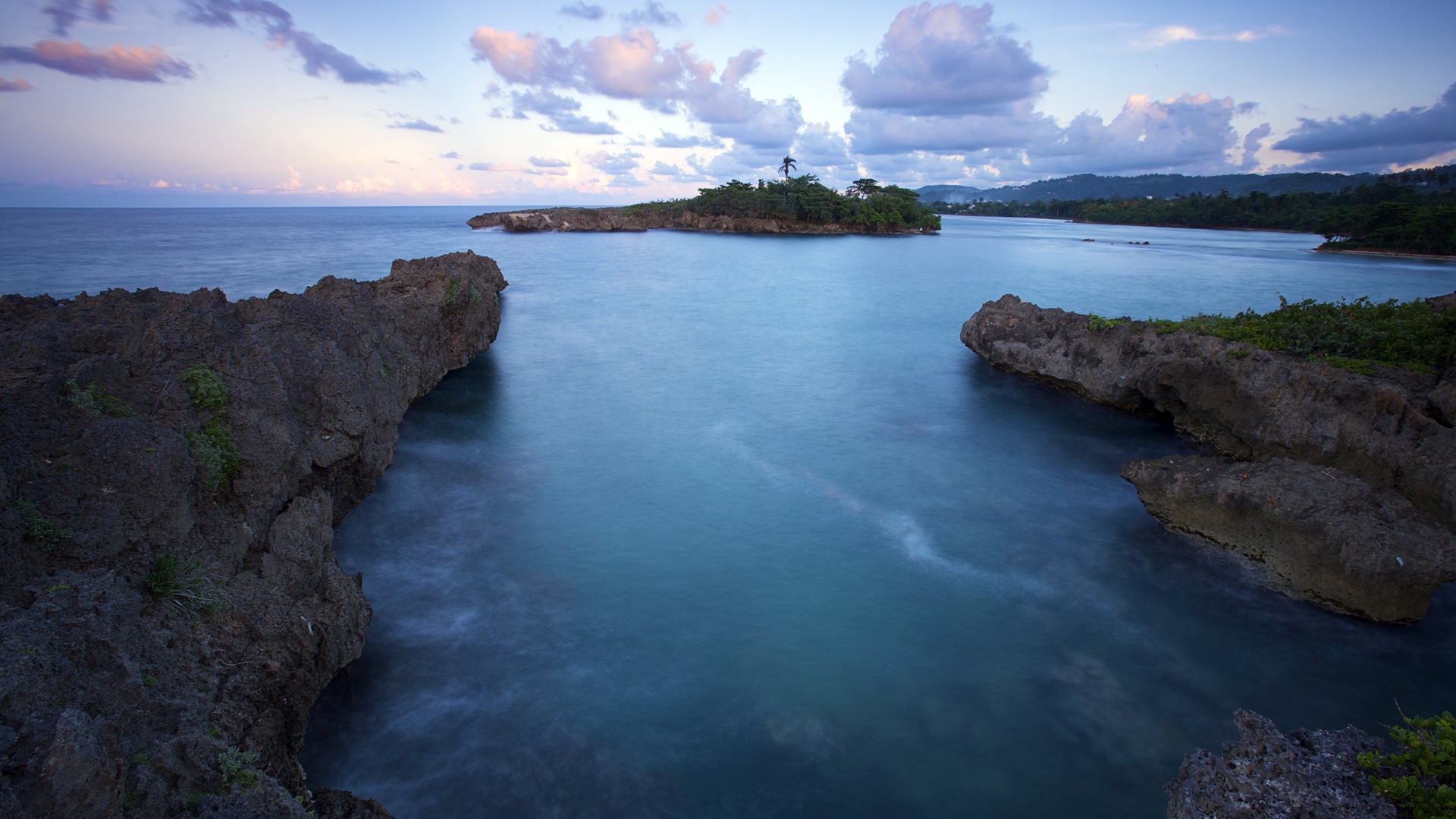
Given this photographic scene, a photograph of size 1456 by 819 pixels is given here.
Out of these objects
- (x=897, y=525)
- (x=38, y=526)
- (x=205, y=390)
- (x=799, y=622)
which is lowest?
(x=799, y=622)

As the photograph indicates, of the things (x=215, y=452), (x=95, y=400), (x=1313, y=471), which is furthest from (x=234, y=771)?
(x=1313, y=471)

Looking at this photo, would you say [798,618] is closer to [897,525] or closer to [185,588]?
[897,525]

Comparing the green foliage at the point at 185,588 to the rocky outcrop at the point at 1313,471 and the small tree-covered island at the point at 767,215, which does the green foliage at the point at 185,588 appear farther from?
the small tree-covered island at the point at 767,215

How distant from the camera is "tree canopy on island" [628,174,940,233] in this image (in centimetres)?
7656

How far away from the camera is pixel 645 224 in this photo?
3226 inches

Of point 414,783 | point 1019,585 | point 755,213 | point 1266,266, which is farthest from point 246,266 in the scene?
point 1266,266

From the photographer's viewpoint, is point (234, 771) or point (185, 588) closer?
point (234, 771)

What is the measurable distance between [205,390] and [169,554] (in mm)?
2132

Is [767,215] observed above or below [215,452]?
above

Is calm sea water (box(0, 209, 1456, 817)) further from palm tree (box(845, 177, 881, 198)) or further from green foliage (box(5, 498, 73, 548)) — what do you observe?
palm tree (box(845, 177, 881, 198))

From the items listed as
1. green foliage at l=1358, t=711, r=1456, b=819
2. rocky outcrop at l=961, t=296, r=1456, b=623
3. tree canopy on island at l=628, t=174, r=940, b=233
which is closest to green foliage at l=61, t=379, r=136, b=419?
green foliage at l=1358, t=711, r=1456, b=819

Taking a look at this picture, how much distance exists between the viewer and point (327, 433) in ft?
29.5

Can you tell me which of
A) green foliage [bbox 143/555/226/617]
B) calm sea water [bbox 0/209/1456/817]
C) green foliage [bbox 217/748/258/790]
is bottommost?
calm sea water [bbox 0/209/1456/817]

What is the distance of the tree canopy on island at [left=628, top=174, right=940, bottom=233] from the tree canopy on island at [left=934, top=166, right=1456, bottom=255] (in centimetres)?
3703
